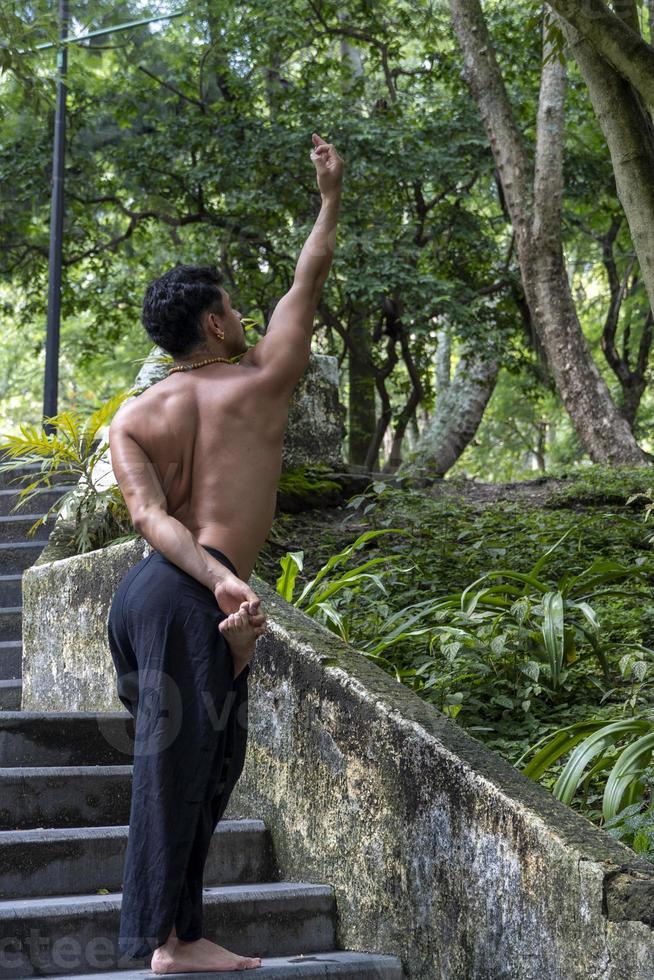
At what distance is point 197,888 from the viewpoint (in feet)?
9.30

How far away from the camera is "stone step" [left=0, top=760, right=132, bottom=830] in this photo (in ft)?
12.1

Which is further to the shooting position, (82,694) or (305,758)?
(82,694)

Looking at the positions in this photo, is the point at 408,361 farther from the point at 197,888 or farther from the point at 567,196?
the point at 197,888

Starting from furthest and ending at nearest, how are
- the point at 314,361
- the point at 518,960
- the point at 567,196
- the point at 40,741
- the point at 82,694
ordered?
the point at 567,196
the point at 314,361
the point at 82,694
the point at 40,741
the point at 518,960

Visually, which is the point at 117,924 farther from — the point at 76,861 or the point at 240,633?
the point at 240,633

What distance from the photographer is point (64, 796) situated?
12.4 feet

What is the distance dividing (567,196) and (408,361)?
2604mm

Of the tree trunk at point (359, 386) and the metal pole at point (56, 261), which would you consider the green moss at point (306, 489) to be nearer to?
the metal pole at point (56, 261)

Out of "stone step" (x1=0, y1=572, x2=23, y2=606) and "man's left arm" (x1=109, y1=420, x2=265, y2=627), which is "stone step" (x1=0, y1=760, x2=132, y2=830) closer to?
"man's left arm" (x1=109, y1=420, x2=265, y2=627)

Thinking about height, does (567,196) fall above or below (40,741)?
above

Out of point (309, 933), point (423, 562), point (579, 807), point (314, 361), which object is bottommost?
point (309, 933)

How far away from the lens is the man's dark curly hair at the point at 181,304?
9.73 feet

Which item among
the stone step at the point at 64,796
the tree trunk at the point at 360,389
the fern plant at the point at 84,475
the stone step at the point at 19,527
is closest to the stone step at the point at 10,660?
the fern plant at the point at 84,475

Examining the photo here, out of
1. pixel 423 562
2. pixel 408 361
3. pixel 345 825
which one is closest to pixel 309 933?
pixel 345 825
